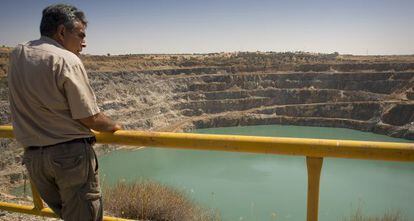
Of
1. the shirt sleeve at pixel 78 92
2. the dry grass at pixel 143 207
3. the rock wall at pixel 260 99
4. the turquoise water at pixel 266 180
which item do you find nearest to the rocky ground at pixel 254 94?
the rock wall at pixel 260 99

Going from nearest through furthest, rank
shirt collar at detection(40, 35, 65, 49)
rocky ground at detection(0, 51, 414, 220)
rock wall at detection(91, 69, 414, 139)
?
shirt collar at detection(40, 35, 65, 49) < rock wall at detection(91, 69, 414, 139) < rocky ground at detection(0, 51, 414, 220)

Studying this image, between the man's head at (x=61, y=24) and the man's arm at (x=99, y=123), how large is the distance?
17.5 inches

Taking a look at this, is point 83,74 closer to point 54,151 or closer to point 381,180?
point 54,151

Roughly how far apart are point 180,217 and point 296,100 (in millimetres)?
48459

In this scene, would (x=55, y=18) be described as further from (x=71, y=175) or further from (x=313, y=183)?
(x=313, y=183)

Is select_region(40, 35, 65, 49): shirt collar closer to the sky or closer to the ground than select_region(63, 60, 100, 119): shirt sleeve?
closer to the sky

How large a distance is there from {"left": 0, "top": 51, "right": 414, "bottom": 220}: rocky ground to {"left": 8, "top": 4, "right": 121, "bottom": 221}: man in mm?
35423

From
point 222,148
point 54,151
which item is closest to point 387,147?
point 222,148

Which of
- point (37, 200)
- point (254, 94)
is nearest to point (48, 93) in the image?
point (37, 200)

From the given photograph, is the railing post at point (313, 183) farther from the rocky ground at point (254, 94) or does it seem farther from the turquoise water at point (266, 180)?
the rocky ground at point (254, 94)

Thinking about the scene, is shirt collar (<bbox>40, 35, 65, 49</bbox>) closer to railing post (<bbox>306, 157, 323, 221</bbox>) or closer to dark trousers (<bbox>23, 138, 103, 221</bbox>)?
dark trousers (<bbox>23, 138, 103, 221</bbox>)

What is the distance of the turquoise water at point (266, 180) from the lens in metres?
18.1

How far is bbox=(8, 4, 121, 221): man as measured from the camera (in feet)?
7.06

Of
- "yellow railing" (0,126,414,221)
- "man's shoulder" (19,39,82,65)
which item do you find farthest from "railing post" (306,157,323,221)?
"man's shoulder" (19,39,82,65)
